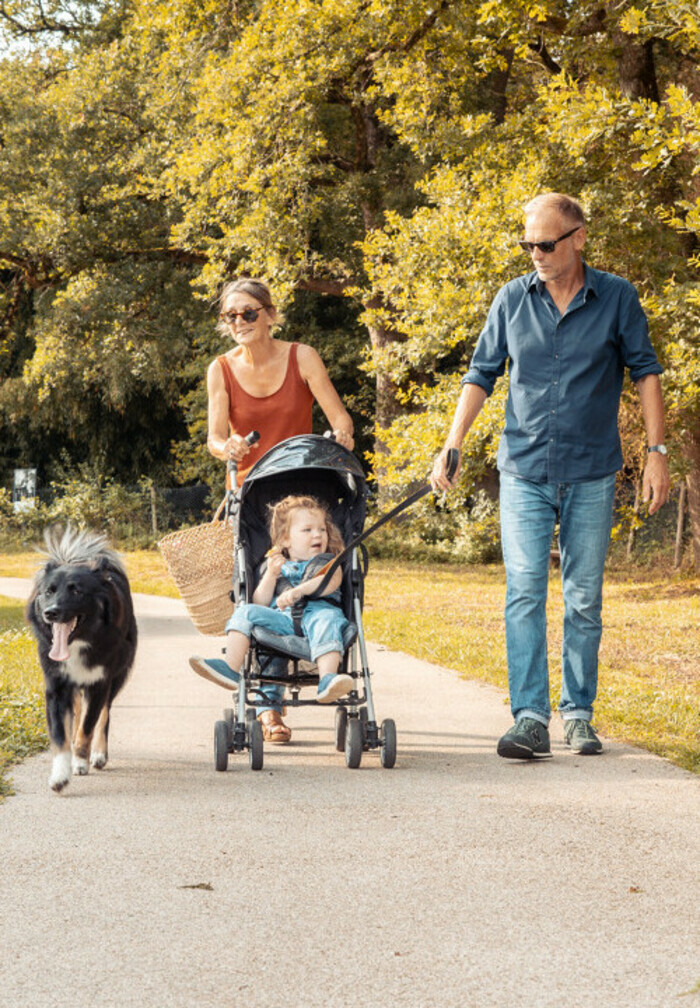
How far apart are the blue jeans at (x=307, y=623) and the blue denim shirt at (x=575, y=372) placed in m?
1.04

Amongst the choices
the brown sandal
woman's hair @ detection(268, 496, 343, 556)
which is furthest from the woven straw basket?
the brown sandal

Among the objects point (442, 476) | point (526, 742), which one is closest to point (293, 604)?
point (442, 476)

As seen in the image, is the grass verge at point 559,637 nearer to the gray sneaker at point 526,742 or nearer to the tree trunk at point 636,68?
the gray sneaker at point 526,742

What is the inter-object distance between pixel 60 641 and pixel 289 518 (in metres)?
1.24

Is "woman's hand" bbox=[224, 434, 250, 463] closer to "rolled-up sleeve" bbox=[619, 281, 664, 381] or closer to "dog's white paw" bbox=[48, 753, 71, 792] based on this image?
"dog's white paw" bbox=[48, 753, 71, 792]

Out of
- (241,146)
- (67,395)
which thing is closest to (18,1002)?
(241,146)

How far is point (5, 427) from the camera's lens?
31.1m

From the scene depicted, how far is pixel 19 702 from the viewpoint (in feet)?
23.1

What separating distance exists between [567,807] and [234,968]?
187 centimetres

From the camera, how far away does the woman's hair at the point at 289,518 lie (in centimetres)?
583

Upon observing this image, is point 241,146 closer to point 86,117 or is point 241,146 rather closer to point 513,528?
point 86,117

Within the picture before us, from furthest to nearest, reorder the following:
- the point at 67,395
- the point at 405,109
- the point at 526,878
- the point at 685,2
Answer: the point at 67,395 → the point at 405,109 → the point at 685,2 → the point at 526,878

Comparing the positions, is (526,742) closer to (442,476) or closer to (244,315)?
(442,476)

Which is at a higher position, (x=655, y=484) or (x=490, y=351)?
(x=490, y=351)
